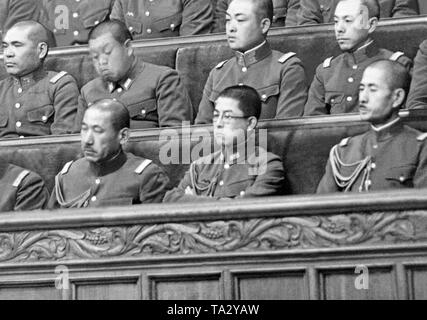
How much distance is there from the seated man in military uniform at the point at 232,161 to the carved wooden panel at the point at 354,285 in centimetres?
28

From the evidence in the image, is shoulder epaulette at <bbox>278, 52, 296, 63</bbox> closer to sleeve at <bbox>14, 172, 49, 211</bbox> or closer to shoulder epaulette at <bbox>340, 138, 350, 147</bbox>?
shoulder epaulette at <bbox>340, 138, 350, 147</bbox>

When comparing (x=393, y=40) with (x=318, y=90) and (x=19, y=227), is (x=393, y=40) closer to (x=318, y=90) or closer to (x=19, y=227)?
(x=318, y=90)

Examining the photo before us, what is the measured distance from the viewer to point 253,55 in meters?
4.02

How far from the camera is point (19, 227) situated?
3604 mm

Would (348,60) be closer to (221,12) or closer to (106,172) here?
(221,12)

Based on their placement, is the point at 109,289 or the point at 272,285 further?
the point at 109,289

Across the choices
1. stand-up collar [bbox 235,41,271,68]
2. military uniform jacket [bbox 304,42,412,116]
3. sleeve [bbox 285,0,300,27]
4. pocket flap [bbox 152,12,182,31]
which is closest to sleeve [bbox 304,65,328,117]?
military uniform jacket [bbox 304,42,412,116]

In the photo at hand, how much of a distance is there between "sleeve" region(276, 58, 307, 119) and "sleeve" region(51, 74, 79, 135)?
560 mm

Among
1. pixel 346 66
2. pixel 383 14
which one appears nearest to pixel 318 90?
pixel 346 66

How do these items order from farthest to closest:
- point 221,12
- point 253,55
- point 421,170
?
point 221,12 < point 253,55 < point 421,170

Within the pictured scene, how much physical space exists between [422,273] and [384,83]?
19.8 inches

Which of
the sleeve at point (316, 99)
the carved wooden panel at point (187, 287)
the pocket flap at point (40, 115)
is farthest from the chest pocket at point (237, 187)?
the pocket flap at point (40, 115)

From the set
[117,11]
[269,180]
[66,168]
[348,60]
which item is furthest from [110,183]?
[117,11]

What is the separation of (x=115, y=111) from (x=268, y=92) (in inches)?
16.7
